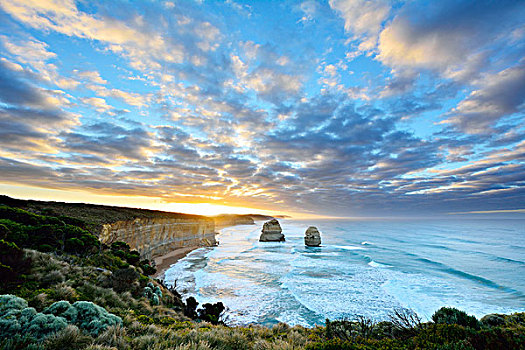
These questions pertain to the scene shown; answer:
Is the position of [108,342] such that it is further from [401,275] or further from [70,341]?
[401,275]

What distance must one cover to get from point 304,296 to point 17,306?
2055 centimetres

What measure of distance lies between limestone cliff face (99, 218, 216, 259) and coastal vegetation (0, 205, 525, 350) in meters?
16.1

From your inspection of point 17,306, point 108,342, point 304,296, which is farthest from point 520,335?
point 304,296

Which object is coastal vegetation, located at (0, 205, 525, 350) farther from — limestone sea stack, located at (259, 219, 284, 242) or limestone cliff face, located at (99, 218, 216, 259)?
limestone sea stack, located at (259, 219, 284, 242)

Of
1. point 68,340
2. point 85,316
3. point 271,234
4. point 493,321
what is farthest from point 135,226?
point 493,321

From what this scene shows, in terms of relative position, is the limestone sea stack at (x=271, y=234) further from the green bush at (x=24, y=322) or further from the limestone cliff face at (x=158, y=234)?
the green bush at (x=24, y=322)

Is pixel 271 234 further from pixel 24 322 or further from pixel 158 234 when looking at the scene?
pixel 24 322

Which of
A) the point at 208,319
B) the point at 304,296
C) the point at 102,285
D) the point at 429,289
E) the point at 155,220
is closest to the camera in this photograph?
the point at 102,285

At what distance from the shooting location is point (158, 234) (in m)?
47.1

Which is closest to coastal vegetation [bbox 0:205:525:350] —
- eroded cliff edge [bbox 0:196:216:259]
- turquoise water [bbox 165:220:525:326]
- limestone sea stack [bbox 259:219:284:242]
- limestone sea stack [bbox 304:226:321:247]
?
turquoise water [bbox 165:220:525:326]

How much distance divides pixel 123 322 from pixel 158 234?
43576 millimetres

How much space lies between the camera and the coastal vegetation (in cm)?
584

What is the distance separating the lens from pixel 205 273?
31047 mm

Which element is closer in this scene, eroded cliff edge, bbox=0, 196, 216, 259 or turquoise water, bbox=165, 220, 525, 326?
turquoise water, bbox=165, 220, 525, 326
